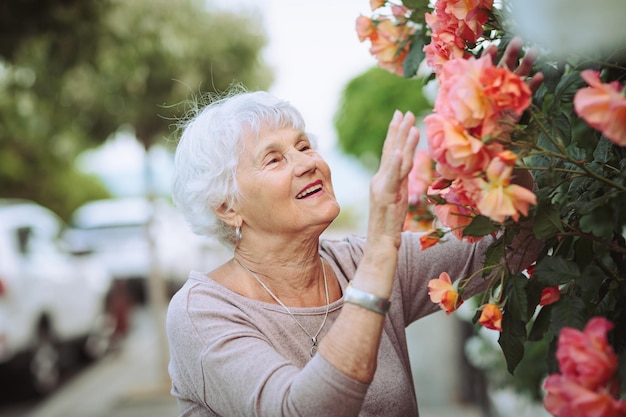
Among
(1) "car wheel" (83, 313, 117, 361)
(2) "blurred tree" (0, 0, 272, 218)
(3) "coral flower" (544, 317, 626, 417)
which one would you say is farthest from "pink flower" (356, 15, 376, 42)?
(1) "car wheel" (83, 313, 117, 361)

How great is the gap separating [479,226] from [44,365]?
7530 mm

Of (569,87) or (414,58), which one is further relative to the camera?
(414,58)

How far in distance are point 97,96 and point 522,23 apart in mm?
7172

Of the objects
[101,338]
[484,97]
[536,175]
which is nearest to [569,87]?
[536,175]

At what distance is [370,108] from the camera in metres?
7.13

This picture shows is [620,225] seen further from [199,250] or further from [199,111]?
[199,250]

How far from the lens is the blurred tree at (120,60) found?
5762 millimetres

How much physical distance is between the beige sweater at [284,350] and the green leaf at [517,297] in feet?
1.07

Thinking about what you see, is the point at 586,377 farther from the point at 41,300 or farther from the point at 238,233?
the point at 41,300

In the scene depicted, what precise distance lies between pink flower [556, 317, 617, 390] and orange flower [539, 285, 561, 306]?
24 cm

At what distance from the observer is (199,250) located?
1428 centimetres

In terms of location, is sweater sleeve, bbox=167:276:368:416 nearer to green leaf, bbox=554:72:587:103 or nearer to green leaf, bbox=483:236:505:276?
green leaf, bbox=483:236:505:276

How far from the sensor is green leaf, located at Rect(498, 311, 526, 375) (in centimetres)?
154

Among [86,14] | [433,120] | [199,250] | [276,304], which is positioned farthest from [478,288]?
[199,250]
